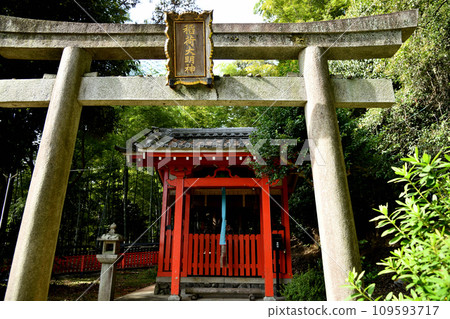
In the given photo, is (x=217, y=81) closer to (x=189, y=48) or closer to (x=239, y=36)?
(x=189, y=48)

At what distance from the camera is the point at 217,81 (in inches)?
143

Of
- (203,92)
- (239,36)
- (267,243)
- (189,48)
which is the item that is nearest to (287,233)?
(267,243)

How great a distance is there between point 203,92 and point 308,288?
3.72m

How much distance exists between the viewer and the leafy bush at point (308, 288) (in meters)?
4.43

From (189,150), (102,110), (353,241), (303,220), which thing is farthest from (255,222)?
(353,241)

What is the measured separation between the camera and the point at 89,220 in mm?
13984

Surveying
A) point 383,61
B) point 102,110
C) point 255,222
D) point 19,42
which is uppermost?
point 383,61

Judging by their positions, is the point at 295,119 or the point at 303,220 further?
the point at 303,220

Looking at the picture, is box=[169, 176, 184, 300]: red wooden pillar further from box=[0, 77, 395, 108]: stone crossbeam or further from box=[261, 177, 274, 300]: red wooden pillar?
box=[0, 77, 395, 108]: stone crossbeam

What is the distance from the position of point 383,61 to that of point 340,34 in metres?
4.62

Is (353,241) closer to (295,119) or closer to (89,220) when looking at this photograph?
(295,119)

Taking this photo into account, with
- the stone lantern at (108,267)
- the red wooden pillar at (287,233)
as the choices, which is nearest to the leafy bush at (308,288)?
the red wooden pillar at (287,233)

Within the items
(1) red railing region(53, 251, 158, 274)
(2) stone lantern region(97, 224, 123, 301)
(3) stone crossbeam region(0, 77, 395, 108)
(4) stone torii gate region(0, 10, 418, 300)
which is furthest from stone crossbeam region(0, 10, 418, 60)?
(1) red railing region(53, 251, 158, 274)
